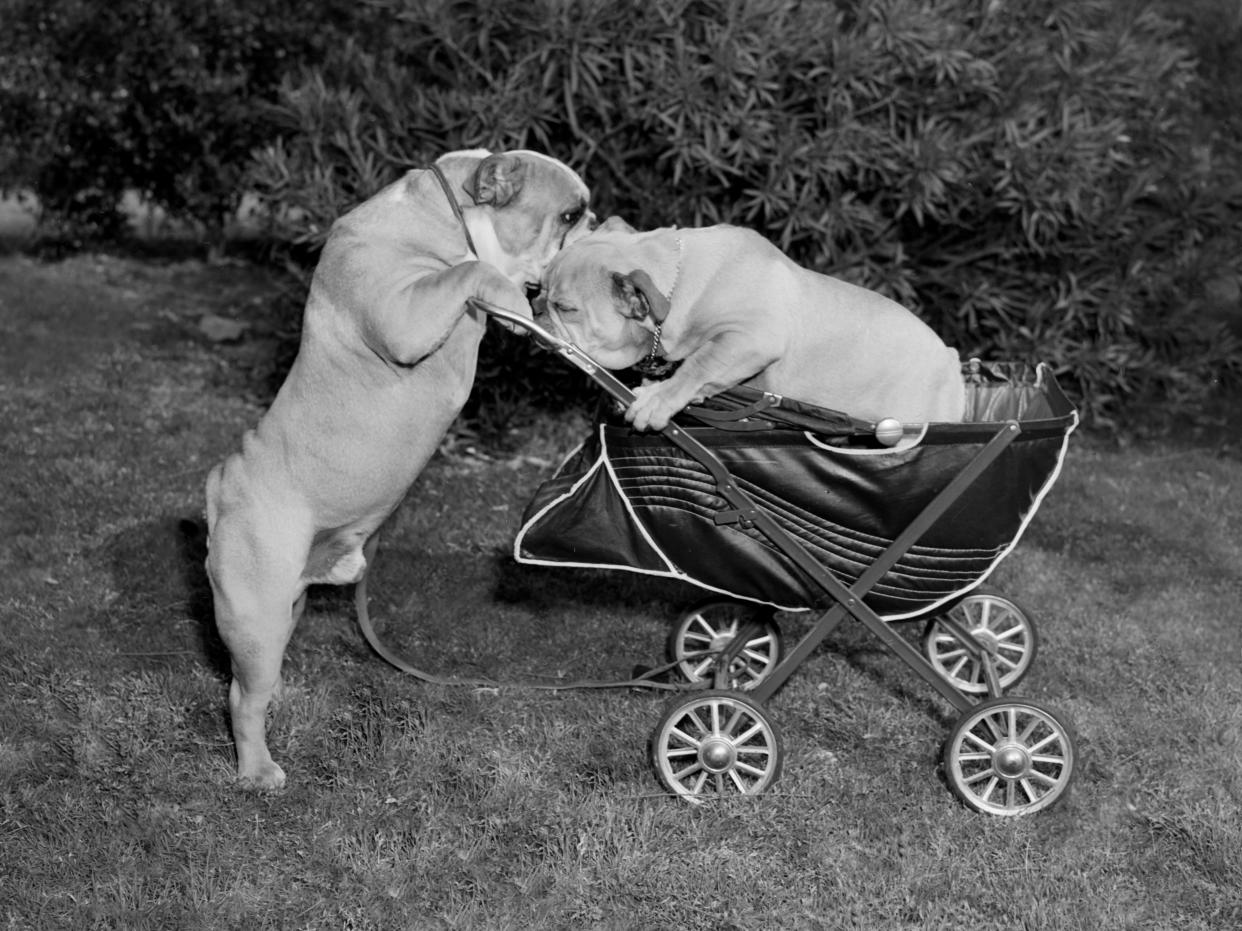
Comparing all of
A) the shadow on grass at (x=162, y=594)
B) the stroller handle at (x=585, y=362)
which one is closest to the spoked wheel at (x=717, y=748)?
the stroller handle at (x=585, y=362)

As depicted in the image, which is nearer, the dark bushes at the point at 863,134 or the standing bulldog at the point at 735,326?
the standing bulldog at the point at 735,326

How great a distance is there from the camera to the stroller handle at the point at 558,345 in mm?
3629

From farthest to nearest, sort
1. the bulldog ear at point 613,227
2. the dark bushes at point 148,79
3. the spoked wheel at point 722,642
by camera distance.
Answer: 1. the dark bushes at point 148,79
2. the spoked wheel at point 722,642
3. the bulldog ear at point 613,227

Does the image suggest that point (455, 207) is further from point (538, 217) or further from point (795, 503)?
point (795, 503)

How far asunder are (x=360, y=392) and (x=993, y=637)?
257 cm

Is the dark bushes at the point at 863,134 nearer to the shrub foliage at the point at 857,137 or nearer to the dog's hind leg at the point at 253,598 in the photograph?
the shrub foliage at the point at 857,137

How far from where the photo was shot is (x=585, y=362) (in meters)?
3.73

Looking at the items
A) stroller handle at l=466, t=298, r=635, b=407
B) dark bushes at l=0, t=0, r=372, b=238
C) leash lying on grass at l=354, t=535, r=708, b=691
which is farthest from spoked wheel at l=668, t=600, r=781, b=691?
dark bushes at l=0, t=0, r=372, b=238

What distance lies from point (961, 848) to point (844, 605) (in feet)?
2.64

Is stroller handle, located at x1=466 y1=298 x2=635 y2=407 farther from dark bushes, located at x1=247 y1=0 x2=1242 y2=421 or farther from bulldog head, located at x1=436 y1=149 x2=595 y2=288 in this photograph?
dark bushes, located at x1=247 y1=0 x2=1242 y2=421

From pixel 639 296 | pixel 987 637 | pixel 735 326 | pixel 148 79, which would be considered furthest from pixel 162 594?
pixel 148 79

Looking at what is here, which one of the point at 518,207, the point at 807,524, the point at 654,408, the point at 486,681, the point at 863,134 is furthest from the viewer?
the point at 863,134

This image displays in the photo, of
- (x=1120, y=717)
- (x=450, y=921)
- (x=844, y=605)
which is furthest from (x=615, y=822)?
(x=1120, y=717)

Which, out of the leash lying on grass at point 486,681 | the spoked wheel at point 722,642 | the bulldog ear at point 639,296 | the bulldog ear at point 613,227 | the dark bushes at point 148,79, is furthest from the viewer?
the dark bushes at point 148,79
